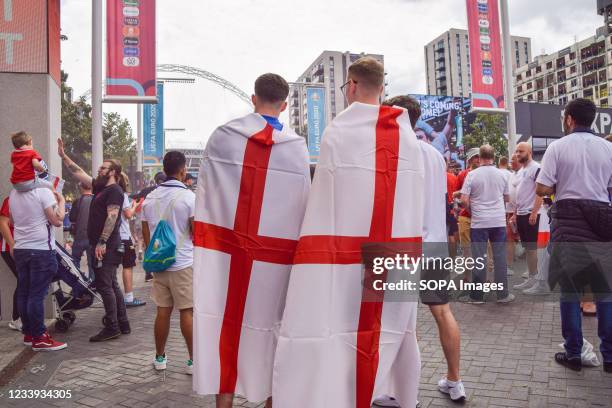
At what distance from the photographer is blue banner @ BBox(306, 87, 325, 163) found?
31.5 meters

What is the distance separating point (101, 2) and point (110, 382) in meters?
8.19

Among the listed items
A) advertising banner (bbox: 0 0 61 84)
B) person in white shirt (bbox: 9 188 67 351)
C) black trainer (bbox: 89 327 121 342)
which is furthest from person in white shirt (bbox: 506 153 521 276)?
advertising banner (bbox: 0 0 61 84)

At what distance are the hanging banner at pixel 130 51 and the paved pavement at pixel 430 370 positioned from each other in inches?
197

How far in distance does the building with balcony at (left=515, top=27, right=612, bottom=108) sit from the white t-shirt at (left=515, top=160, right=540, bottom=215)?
95.3 metres

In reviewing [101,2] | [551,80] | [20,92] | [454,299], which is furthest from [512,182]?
[551,80]

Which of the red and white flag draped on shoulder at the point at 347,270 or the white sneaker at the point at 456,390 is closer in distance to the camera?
the red and white flag draped on shoulder at the point at 347,270

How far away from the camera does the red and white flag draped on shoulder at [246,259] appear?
257 cm

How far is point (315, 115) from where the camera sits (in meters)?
31.8

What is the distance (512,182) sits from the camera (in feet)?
27.0

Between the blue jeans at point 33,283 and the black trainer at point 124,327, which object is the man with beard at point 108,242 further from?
the blue jeans at point 33,283

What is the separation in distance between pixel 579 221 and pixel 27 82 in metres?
6.67

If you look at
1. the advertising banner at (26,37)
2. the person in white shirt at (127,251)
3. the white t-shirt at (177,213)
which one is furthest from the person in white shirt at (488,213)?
the advertising banner at (26,37)

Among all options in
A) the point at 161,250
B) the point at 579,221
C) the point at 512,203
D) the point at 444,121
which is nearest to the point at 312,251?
the point at 161,250

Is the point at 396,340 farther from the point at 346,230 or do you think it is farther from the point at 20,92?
the point at 20,92
